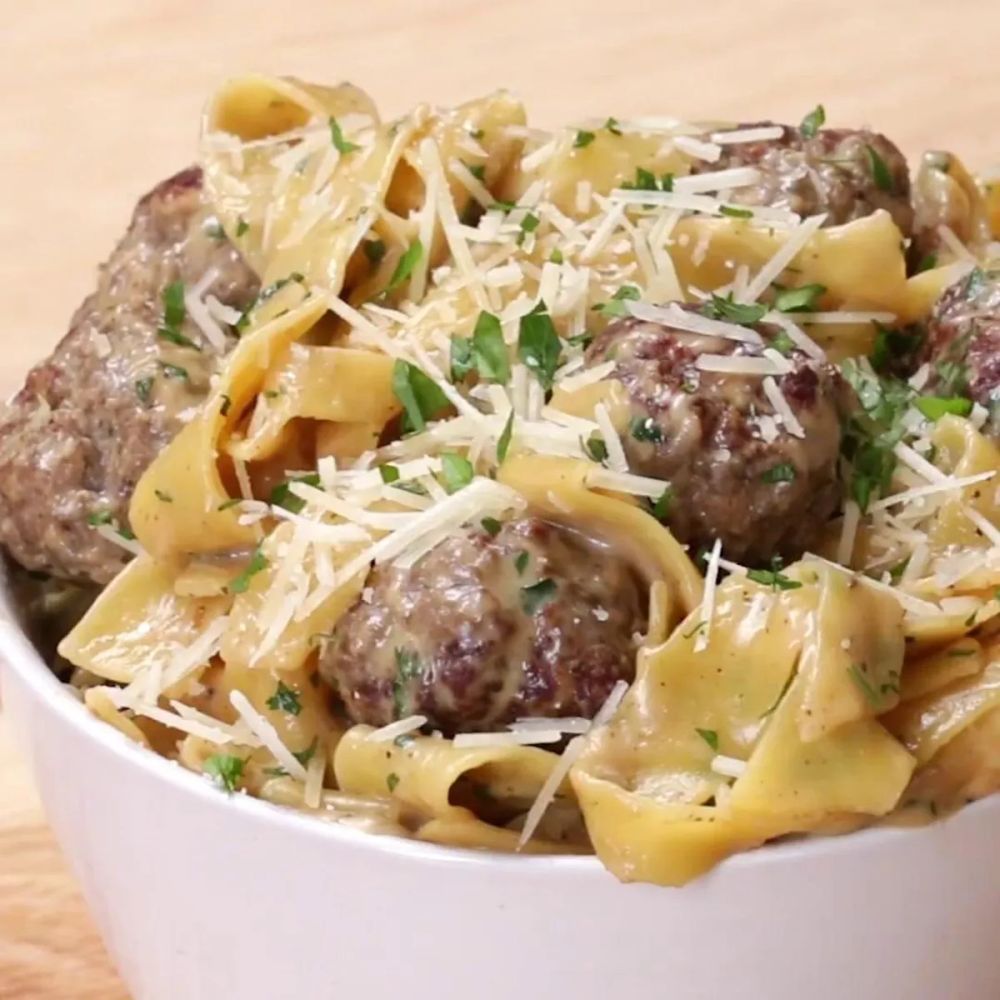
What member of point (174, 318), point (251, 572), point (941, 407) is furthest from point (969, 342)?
point (174, 318)

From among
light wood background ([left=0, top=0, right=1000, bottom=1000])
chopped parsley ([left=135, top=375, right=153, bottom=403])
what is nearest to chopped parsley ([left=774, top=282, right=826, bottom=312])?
chopped parsley ([left=135, top=375, right=153, bottom=403])

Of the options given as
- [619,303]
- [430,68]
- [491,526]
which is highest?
[619,303]

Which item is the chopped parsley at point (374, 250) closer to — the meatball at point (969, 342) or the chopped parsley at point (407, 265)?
the chopped parsley at point (407, 265)

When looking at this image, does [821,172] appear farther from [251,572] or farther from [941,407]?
[251,572]

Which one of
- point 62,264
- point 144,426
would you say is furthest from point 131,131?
point 144,426

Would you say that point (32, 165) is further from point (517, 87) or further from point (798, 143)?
point (798, 143)

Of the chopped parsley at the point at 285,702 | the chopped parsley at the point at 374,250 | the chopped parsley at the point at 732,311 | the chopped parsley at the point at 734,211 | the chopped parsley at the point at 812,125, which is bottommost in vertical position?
the chopped parsley at the point at 285,702

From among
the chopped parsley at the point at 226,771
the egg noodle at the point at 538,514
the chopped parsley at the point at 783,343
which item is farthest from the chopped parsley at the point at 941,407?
the chopped parsley at the point at 226,771
